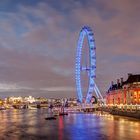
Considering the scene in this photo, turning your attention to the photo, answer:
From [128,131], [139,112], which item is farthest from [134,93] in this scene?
[128,131]

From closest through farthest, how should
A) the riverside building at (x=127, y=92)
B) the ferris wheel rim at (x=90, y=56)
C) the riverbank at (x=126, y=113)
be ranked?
the riverbank at (x=126, y=113) < the ferris wheel rim at (x=90, y=56) < the riverside building at (x=127, y=92)

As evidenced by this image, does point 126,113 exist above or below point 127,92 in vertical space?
below

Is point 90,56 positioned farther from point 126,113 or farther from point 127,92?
point 127,92

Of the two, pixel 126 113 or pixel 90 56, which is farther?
pixel 90 56

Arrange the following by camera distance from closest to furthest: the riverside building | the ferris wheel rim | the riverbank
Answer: the riverbank < the ferris wheel rim < the riverside building

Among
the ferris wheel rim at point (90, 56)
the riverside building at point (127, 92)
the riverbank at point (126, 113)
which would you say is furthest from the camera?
the riverside building at point (127, 92)

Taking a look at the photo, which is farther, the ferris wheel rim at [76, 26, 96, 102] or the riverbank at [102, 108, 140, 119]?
the ferris wheel rim at [76, 26, 96, 102]

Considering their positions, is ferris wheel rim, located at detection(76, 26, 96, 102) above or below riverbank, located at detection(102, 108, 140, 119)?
above

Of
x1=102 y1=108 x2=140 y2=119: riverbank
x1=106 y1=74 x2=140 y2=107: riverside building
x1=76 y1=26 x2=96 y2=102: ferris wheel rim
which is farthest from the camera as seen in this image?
x1=106 y1=74 x2=140 y2=107: riverside building

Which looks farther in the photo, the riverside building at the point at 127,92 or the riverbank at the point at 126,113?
the riverside building at the point at 127,92

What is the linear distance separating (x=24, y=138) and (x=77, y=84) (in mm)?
50927

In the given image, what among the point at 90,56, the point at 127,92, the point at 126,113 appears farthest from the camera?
the point at 127,92

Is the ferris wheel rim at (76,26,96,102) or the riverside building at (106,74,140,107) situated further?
the riverside building at (106,74,140,107)

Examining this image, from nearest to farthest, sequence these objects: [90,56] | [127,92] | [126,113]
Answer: [126,113] < [90,56] < [127,92]
